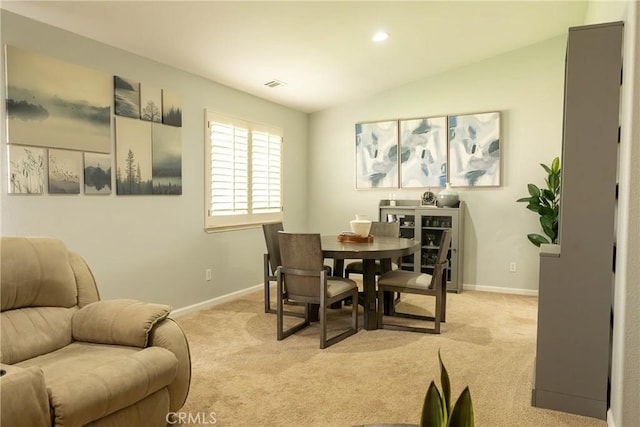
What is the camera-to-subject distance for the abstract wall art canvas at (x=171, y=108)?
389cm

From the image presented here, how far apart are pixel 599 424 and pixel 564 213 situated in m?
1.13

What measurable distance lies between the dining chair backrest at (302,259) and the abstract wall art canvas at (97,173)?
1.48m

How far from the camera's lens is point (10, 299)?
2025 mm

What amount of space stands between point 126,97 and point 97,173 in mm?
710

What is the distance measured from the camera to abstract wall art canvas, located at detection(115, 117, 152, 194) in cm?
346

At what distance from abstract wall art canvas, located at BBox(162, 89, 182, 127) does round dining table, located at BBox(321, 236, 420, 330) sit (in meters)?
1.87

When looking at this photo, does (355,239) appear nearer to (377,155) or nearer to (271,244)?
(271,244)

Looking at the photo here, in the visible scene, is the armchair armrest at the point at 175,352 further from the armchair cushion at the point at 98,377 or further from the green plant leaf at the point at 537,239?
the green plant leaf at the point at 537,239

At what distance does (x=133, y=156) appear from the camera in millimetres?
3586

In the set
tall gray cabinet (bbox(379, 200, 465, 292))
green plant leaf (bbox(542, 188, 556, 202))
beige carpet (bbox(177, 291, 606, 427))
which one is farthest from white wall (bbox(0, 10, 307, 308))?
green plant leaf (bbox(542, 188, 556, 202))

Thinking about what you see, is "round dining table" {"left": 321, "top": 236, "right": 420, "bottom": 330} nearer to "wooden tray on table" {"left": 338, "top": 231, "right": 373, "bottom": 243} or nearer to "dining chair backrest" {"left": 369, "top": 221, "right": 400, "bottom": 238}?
"wooden tray on table" {"left": 338, "top": 231, "right": 373, "bottom": 243}

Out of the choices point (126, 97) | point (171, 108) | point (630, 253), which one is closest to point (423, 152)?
point (171, 108)

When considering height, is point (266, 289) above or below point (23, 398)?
below

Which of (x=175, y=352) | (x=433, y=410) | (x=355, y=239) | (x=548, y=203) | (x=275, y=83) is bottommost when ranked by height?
(x=175, y=352)
